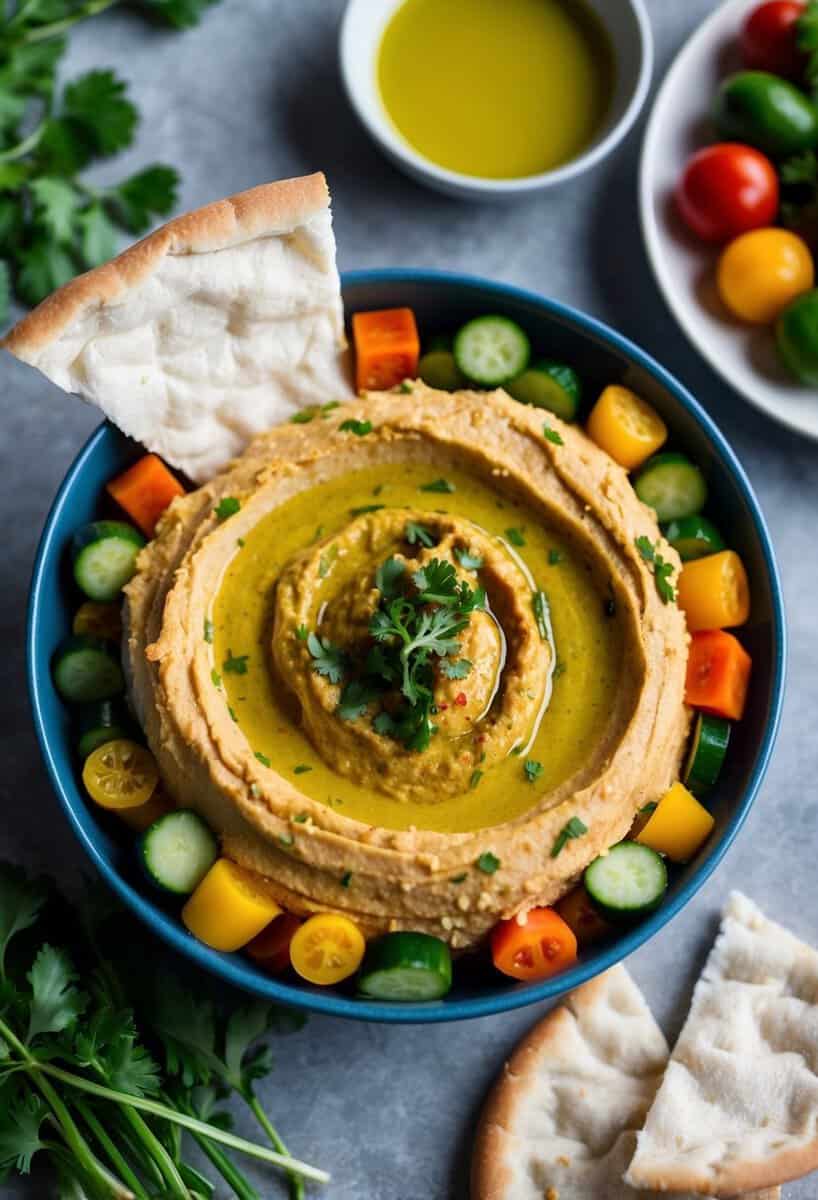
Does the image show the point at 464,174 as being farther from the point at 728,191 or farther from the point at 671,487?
the point at 671,487

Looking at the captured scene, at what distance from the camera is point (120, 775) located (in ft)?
17.9

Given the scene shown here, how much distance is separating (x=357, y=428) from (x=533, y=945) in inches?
83.9

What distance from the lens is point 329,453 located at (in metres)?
5.53

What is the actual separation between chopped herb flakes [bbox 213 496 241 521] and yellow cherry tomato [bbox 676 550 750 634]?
1.83m

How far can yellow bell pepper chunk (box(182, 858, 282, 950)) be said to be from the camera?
5.08 meters

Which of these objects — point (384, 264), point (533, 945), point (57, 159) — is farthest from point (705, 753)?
point (57, 159)

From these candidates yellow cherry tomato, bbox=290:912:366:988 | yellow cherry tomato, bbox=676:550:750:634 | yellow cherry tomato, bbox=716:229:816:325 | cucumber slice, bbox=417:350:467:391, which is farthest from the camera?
yellow cherry tomato, bbox=716:229:816:325

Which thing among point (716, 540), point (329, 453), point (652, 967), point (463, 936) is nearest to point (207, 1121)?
point (463, 936)

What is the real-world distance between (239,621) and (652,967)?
240cm

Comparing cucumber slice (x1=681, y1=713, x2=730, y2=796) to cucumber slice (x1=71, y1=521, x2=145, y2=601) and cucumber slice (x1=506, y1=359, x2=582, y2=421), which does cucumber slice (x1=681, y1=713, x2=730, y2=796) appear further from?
cucumber slice (x1=71, y1=521, x2=145, y2=601)

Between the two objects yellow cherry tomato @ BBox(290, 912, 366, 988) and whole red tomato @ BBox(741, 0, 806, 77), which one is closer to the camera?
yellow cherry tomato @ BBox(290, 912, 366, 988)

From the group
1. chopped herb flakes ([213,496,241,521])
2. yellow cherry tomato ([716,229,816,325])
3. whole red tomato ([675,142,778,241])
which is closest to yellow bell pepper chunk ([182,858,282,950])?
chopped herb flakes ([213,496,241,521])

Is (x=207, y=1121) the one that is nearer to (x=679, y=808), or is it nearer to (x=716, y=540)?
(x=679, y=808)

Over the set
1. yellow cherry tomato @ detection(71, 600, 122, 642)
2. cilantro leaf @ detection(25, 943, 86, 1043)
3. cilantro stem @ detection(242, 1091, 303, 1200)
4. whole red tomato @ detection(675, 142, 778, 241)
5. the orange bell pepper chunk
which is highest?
whole red tomato @ detection(675, 142, 778, 241)
